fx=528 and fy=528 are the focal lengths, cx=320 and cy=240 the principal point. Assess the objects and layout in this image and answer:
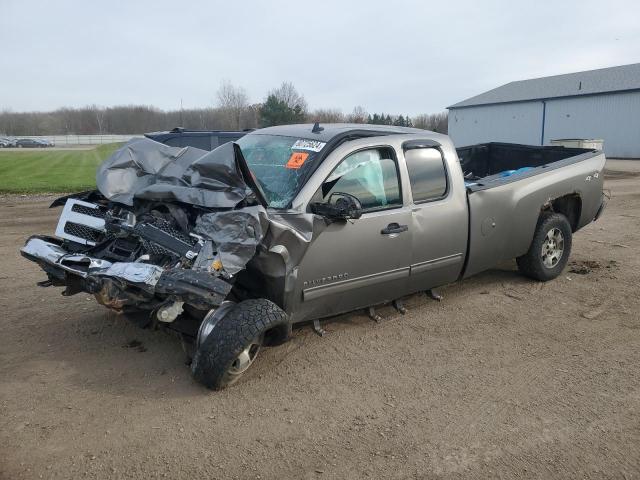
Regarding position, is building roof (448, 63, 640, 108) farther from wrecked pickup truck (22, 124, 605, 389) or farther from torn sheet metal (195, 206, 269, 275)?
torn sheet metal (195, 206, 269, 275)

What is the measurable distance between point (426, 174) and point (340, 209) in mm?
1280

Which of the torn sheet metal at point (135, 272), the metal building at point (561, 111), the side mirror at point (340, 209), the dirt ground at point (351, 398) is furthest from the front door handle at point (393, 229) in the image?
the metal building at point (561, 111)

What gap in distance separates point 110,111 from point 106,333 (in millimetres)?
106936

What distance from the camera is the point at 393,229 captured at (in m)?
4.60

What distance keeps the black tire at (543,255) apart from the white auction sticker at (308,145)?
298 centimetres

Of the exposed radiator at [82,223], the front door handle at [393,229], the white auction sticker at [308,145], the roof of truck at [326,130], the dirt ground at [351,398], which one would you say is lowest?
the dirt ground at [351,398]

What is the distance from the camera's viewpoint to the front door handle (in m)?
4.55

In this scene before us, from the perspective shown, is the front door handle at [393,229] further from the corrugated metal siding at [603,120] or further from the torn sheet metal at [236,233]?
the corrugated metal siding at [603,120]

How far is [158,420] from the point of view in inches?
138

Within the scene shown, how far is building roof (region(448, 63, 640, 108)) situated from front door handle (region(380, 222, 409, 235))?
36.6m

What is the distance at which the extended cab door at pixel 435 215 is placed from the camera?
15.9ft

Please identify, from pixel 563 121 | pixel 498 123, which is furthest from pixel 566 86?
pixel 498 123

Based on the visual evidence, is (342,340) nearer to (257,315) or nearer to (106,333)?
(257,315)

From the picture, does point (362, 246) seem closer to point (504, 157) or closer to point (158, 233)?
point (158, 233)
